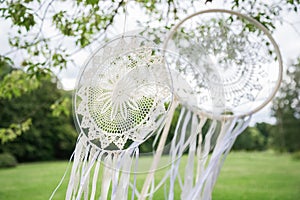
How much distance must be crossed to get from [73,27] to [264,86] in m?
1.12

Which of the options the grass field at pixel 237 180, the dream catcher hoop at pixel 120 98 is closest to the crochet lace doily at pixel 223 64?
the dream catcher hoop at pixel 120 98

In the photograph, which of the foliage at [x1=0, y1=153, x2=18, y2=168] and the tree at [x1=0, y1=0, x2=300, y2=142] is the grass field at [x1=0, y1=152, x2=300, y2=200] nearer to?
the foliage at [x1=0, y1=153, x2=18, y2=168]

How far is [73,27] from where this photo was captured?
2350 millimetres

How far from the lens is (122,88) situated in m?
1.60

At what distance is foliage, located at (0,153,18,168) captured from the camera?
7586 mm

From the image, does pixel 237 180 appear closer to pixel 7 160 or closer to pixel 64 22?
pixel 7 160

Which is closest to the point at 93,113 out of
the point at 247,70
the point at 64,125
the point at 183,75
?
the point at 183,75

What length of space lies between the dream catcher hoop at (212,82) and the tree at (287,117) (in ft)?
20.3

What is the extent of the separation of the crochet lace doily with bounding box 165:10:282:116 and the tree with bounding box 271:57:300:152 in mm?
6174

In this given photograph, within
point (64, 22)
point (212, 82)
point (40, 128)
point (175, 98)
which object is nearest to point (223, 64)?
point (212, 82)

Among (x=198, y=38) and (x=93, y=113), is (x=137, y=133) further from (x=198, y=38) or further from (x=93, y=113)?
(x=198, y=38)

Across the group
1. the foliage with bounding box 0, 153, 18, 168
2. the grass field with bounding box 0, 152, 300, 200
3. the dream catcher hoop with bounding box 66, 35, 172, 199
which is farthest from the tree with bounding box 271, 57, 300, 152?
the dream catcher hoop with bounding box 66, 35, 172, 199

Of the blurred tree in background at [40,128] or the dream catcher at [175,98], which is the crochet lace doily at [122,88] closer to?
the dream catcher at [175,98]

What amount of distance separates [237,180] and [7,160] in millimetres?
4021
